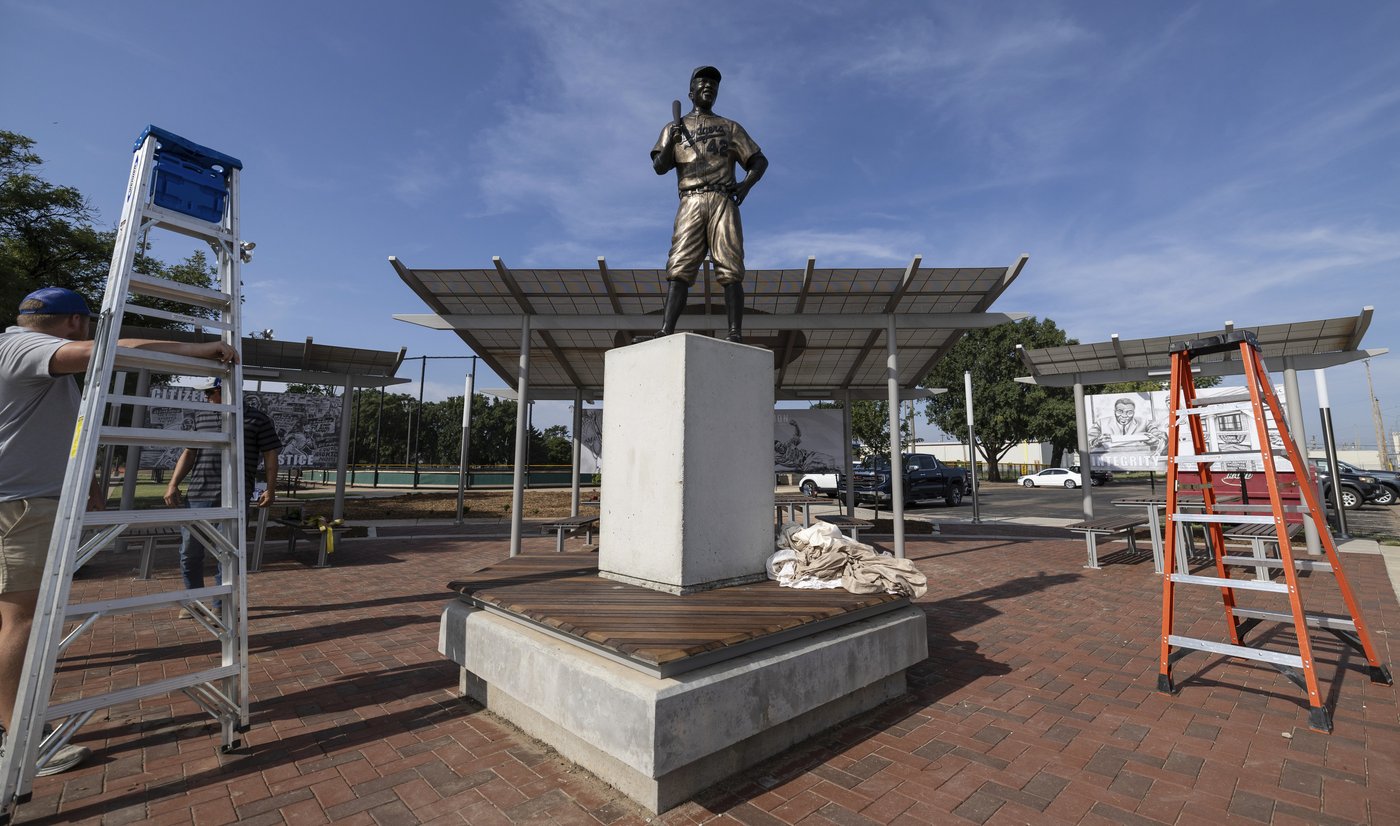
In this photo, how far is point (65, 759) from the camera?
8.18ft

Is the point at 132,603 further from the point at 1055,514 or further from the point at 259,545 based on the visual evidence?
the point at 1055,514

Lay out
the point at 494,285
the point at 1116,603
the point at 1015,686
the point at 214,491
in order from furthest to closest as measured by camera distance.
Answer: the point at 494,285 → the point at 1116,603 → the point at 214,491 → the point at 1015,686

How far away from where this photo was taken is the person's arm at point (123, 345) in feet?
7.82

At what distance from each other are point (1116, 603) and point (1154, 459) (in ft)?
16.9

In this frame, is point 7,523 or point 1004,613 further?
point 1004,613

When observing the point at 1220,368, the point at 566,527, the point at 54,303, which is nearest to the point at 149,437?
the point at 54,303

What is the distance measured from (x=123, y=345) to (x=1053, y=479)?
37797 mm

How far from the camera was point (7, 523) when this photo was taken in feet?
7.82

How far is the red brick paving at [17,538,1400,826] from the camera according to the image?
2.23 m

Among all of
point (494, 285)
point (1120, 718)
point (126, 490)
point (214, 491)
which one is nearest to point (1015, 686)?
point (1120, 718)

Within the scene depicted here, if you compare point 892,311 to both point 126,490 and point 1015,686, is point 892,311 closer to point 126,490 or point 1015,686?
point 1015,686

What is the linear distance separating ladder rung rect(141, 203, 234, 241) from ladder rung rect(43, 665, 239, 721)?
190cm

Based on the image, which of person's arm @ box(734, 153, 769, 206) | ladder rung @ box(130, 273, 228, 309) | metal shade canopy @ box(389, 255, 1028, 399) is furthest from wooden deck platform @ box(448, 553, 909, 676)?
metal shade canopy @ box(389, 255, 1028, 399)

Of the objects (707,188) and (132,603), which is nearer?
(132,603)
